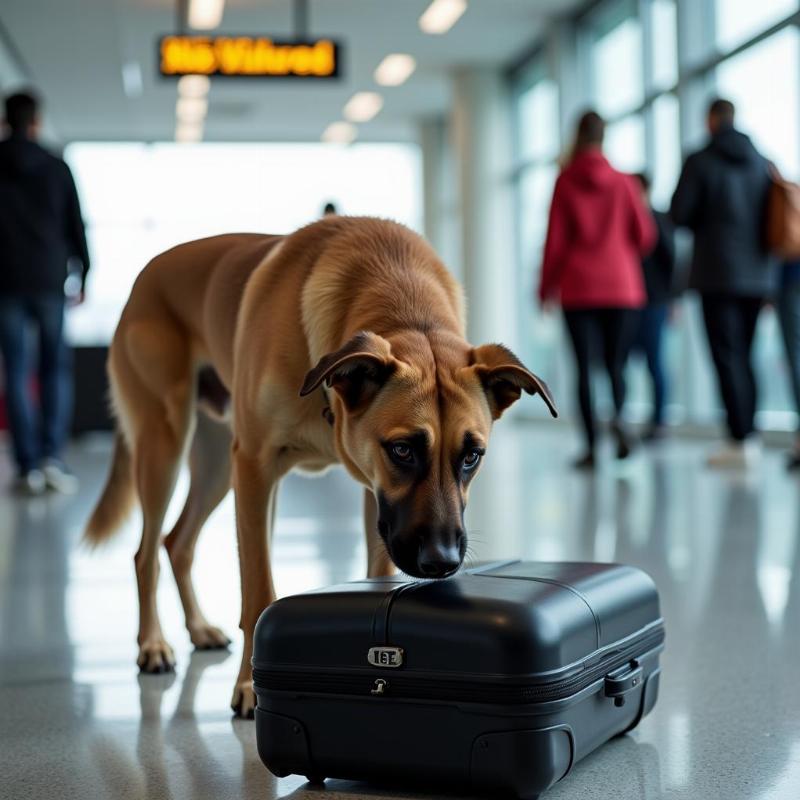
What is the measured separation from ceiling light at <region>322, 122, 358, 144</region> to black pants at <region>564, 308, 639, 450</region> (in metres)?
13.9

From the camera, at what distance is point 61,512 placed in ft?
21.5

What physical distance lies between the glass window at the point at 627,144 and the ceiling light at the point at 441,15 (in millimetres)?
2261

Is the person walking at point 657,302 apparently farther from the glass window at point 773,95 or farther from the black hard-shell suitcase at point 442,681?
the black hard-shell suitcase at point 442,681

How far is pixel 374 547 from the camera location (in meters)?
2.85

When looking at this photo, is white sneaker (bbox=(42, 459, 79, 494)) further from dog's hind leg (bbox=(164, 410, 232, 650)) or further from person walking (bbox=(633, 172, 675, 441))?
person walking (bbox=(633, 172, 675, 441))

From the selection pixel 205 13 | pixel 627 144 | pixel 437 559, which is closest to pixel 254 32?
pixel 205 13

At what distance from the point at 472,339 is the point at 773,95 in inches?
345

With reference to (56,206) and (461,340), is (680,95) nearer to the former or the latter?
(56,206)

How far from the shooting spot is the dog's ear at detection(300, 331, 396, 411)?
2.07 m

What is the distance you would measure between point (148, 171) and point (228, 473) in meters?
20.4

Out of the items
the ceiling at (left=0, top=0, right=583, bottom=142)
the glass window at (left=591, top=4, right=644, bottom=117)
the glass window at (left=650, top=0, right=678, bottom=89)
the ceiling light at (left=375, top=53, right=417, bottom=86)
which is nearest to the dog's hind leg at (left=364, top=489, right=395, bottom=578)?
the ceiling at (left=0, top=0, right=583, bottom=142)

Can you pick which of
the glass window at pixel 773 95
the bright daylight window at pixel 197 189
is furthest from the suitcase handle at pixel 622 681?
the bright daylight window at pixel 197 189

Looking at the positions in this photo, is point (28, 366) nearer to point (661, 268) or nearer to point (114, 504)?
point (114, 504)

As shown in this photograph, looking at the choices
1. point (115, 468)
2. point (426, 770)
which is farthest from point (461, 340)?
point (115, 468)
